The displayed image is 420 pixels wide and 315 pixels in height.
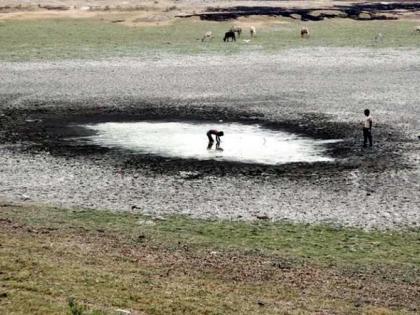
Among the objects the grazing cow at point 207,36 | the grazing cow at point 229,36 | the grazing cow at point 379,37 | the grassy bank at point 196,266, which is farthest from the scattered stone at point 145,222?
the grazing cow at point 379,37

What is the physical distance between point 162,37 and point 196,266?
54.5 meters

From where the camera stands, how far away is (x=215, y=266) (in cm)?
1573

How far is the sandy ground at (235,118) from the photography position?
21328 mm

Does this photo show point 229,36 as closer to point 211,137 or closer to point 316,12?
point 316,12

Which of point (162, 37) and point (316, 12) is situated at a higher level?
point (316, 12)

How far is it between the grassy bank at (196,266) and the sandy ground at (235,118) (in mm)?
1617

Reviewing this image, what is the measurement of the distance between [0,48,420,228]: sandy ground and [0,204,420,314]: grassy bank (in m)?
1.62

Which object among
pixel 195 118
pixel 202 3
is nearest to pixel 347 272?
pixel 195 118

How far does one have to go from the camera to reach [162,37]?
68.2 m

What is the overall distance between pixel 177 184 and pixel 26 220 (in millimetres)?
5754

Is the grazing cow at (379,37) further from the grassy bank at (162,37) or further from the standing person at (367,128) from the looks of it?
the standing person at (367,128)

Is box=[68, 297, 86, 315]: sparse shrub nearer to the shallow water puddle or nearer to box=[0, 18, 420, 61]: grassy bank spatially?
the shallow water puddle

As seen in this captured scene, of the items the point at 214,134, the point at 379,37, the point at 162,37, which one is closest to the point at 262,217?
the point at 214,134

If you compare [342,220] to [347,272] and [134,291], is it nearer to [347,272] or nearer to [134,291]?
[347,272]
